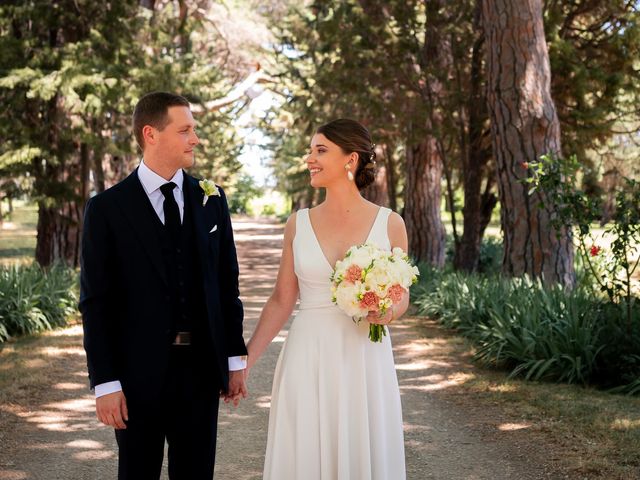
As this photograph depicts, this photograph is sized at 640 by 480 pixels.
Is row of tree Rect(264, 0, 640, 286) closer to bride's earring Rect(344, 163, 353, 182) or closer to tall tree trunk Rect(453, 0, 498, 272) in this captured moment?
tall tree trunk Rect(453, 0, 498, 272)

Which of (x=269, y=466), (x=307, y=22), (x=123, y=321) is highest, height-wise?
(x=307, y=22)

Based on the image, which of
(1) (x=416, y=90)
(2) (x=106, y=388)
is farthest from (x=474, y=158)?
(2) (x=106, y=388)

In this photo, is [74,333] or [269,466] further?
[74,333]

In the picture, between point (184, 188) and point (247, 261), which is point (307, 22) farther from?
point (184, 188)

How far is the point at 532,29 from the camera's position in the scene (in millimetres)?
10609

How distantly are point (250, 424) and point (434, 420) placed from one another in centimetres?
154

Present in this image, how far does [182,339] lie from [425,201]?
1450 centimetres

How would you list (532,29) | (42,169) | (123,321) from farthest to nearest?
(42,169) → (532,29) → (123,321)

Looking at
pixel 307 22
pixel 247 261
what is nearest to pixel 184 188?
pixel 307 22

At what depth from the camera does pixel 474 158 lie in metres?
14.6

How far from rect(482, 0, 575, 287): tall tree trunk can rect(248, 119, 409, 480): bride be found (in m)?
7.07

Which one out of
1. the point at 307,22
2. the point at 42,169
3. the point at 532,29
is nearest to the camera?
the point at 532,29

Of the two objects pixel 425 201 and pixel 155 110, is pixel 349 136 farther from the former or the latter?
pixel 425 201

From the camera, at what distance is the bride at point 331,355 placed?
141 inches
